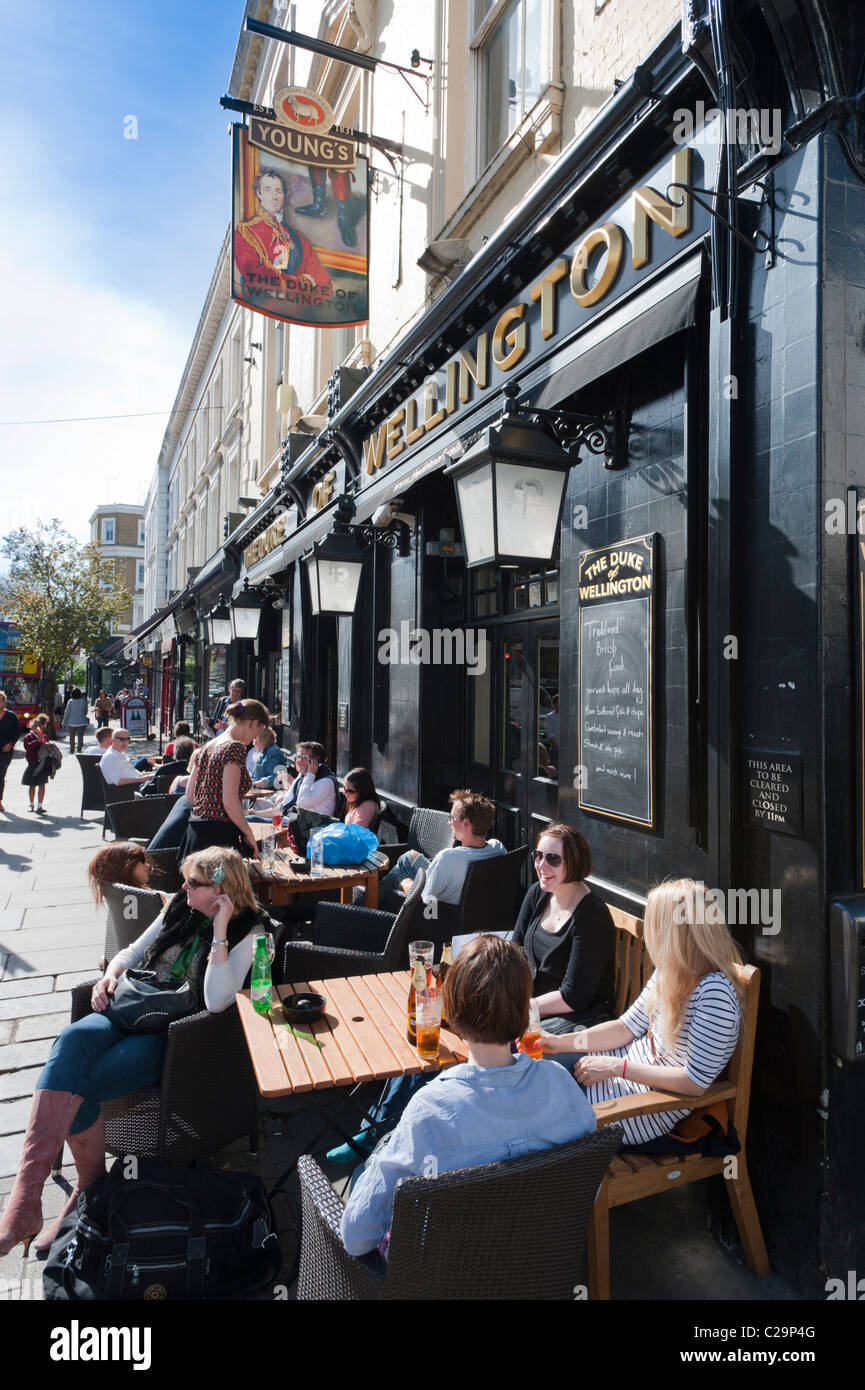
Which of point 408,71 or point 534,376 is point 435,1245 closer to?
point 534,376

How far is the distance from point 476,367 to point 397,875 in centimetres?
384

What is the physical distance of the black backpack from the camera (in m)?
2.46

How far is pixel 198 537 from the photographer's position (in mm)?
25672

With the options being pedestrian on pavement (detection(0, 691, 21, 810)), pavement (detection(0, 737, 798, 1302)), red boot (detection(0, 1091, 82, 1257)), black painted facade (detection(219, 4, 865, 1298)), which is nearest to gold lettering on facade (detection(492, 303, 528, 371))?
black painted facade (detection(219, 4, 865, 1298))

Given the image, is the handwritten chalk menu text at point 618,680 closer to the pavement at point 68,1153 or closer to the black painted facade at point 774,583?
the black painted facade at point 774,583

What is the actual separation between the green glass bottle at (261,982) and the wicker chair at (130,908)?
1.19m

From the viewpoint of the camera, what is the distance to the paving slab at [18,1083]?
3877 mm

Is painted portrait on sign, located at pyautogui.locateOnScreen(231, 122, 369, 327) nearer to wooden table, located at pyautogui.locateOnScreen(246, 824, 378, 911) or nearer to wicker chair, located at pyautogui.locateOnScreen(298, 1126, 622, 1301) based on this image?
wooden table, located at pyautogui.locateOnScreen(246, 824, 378, 911)

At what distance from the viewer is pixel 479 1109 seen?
77.0 inches

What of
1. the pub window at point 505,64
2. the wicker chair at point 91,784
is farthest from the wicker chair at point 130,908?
the wicker chair at point 91,784

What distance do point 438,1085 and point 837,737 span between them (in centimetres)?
189

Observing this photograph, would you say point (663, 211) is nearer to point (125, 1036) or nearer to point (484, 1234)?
point (484, 1234)

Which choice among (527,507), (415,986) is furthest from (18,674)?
(415,986)

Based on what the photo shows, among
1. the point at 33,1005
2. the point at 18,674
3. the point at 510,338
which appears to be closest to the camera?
the point at 33,1005
